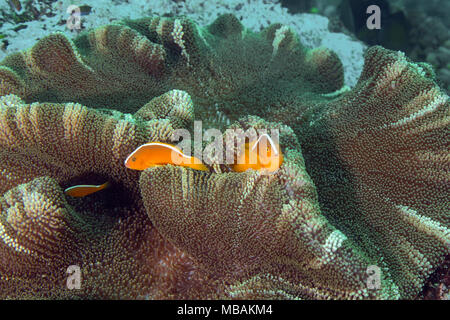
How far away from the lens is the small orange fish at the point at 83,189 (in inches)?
71.3

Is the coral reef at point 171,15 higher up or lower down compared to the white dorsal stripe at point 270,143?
lower down

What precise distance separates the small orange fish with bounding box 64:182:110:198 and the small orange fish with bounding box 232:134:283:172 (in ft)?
2.58

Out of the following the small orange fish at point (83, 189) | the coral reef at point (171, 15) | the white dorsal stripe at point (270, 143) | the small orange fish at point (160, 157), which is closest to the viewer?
the white dorsal stripe at point (270, 143)

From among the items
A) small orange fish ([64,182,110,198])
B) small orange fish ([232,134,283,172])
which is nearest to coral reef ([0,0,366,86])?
small orange fish ([64,182,110,198])

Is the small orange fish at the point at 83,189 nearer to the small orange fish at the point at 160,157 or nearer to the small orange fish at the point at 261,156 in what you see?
the small orange fish at the point at 160,157

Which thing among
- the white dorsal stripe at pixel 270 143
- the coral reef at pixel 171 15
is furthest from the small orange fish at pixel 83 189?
the coral reef at pixel 171 15

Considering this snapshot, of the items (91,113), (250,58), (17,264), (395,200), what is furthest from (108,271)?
(250,58)

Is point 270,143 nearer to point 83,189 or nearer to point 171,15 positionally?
point 83,189

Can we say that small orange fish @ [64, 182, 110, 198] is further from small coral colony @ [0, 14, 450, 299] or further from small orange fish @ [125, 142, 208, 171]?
small orange fish @ [125, 142, 208, 171]

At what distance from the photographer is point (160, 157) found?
1.68 m

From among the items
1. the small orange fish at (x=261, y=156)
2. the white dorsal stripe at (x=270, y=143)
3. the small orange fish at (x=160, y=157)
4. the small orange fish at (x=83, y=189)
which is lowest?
the small orange fish at (x=83, y=189)

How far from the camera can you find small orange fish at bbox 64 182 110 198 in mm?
1811

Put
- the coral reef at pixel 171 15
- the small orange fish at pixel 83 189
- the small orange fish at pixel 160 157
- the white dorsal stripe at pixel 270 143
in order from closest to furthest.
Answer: the white dorsal stripe at pixel 270 143 → the small orange fish at pixel 160 157 → the small orange fish at pixel 83 189 → the coral reef at pixel 171 15
